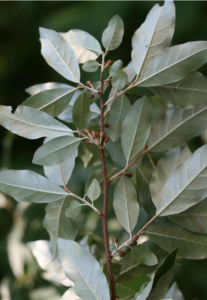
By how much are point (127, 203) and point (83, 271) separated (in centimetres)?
7

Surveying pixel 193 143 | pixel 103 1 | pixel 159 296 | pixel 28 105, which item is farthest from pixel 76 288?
pixel 103 1

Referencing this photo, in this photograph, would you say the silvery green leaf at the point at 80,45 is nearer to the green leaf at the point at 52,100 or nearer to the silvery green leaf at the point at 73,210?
the green leaf at the point at 52,100

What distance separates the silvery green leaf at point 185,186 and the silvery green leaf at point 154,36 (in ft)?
0.32

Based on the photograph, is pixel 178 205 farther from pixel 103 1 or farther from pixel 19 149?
pixel 103 1

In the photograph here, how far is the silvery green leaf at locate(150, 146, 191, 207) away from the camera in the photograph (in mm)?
392

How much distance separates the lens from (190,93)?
0.40 m

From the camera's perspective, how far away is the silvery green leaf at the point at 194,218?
381mm

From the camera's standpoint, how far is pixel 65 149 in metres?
0.38

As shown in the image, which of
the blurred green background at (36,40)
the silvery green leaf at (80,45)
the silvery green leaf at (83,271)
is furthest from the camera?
the blurred green background at (36,40)

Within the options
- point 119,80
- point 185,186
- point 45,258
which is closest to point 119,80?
point 119,80

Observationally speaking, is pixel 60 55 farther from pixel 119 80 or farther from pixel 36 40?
pixel 36 40

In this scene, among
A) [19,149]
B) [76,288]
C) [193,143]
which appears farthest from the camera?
[19,149]

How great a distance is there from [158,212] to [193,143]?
760 millimetres

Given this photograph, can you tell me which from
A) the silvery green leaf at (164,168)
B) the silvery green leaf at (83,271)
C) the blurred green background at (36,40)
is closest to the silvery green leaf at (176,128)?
A: the silvery green leaf at (164,168)
